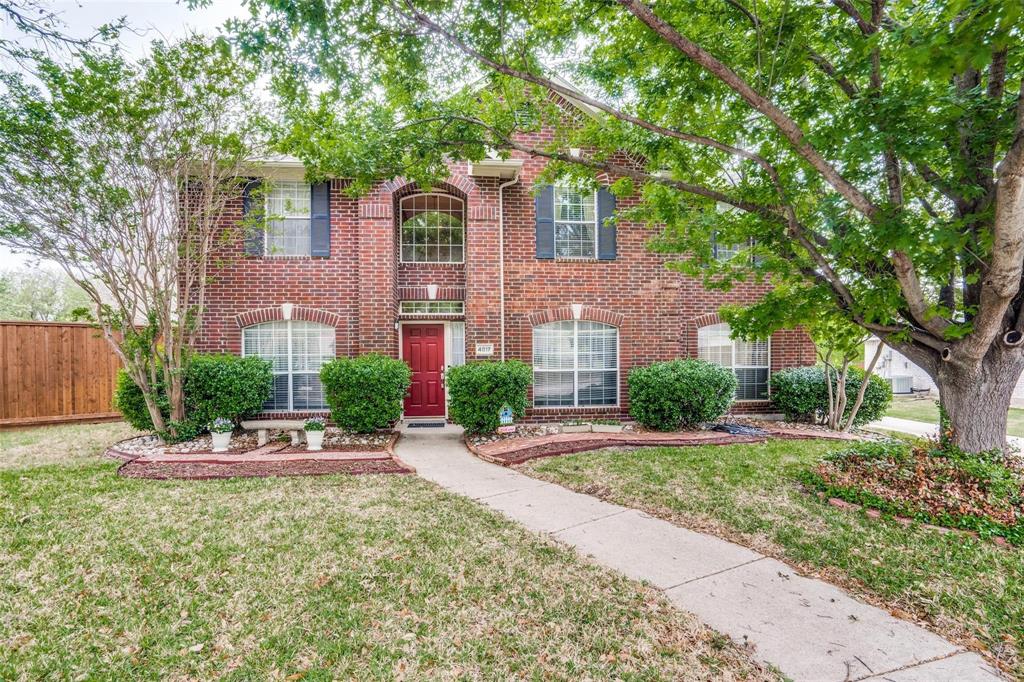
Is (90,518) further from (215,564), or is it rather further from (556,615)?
(556,615)

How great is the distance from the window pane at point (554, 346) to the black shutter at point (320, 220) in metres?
4.50

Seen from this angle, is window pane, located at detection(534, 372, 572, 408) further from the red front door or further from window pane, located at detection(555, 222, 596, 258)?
window pane, located at detection(555, 222, 596, 258)

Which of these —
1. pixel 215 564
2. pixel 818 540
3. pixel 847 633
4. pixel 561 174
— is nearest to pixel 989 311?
pixel 818 540

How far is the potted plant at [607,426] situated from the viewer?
353 inches

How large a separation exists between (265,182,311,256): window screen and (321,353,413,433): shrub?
279cm

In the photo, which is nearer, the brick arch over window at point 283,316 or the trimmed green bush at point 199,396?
the trimmed green bush at point 199,396

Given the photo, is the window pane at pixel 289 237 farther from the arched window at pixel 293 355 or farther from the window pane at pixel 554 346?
the window pane at pixel 554 346

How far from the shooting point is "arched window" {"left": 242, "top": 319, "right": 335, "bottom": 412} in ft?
30.8

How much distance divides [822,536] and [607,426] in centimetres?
505

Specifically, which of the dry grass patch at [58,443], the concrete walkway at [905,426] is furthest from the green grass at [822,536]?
the dry grass patch at [58,443]

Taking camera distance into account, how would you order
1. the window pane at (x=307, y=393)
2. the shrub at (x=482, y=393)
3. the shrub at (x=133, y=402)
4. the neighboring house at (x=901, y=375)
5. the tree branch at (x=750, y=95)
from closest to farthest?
the tree branch at (x=750, y=95)
the shrub at (x=133, y=402)
the shrub at (x=482, y=393)
the window pane at (x=307, y=393)
the neighboring house at (x=901, y=375)

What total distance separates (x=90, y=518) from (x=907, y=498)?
798 cm

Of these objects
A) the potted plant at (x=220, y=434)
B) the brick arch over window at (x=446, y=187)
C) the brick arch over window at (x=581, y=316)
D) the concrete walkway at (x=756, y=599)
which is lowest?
the concrete walkway at (x=756, y=599)

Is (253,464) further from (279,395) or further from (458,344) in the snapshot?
(458,344)
